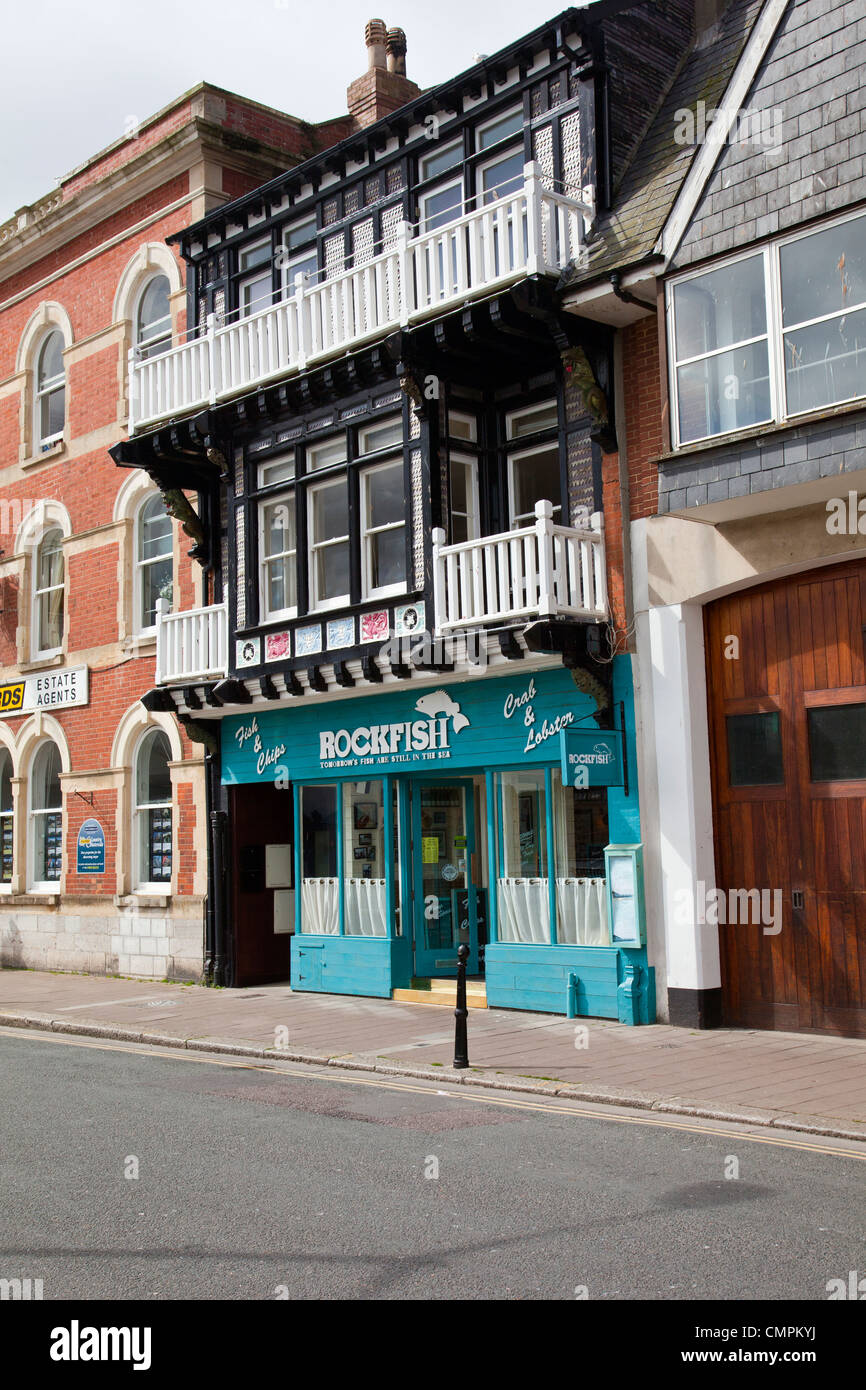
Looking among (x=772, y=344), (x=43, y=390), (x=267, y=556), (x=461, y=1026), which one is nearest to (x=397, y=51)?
(x=43, y=390)

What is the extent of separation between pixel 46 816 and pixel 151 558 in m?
5.33

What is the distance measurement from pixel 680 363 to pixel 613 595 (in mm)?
2523

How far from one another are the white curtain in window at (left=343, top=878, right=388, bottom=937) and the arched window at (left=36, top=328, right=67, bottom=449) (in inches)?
426

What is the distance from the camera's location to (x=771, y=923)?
12227 millimetres

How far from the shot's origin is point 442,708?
1507 cm

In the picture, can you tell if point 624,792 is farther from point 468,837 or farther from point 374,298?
point 374,298

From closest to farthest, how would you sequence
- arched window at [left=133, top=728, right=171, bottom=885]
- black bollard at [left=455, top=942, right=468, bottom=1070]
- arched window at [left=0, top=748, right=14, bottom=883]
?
black bollard at [left=455, top=942, right=468, bottom=1070]
arched window at [left=133, top=728, right=171, bottom=885]
arched window at [left=0, top=748, right=14, bottom=883]

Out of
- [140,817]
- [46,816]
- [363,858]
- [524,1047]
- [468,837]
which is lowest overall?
[524,1047]

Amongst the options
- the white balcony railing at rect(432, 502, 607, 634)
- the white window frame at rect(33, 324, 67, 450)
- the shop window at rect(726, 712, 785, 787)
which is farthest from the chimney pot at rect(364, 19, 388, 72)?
the shop window at rect(726, 712, 785, 787)

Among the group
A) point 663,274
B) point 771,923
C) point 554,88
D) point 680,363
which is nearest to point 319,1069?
point 771,923

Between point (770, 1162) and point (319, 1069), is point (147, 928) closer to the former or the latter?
point (319, 1069)

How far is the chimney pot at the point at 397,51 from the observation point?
66.2 feet

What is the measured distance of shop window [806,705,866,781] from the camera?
11688mm

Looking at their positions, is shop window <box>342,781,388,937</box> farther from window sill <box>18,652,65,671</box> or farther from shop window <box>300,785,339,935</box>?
window sill <box>18,652,65,671</box>
